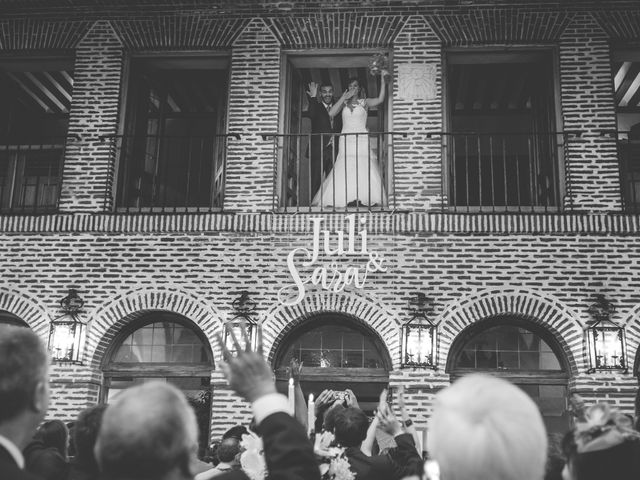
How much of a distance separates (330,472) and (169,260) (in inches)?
245

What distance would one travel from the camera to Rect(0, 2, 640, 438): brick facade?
9.75 meters

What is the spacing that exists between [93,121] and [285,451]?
9.47 meters

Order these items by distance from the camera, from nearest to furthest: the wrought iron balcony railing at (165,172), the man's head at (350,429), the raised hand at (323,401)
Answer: the man's head at (350,429), the raised hand at (323,401), the wrought iron balcony railing at (165,172)

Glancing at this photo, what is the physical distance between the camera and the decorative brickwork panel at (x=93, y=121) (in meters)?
10.6

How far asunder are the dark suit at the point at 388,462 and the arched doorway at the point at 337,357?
5.35 metres

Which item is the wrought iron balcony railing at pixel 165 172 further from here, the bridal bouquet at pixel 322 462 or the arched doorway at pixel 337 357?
the bridal bouquet at pixel 322 462

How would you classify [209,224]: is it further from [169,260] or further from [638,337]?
[638,337]

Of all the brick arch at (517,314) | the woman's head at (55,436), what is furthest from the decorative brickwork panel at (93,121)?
the woman's head at (55,436)

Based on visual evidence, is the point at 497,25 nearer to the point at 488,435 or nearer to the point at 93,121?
the point at 93,121

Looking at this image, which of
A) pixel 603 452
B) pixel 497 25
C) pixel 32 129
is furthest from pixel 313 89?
pixel 603 452

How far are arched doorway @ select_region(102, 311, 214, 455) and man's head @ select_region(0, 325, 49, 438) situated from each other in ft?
25.1

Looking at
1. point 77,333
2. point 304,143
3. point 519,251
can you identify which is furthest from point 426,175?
point 77,333

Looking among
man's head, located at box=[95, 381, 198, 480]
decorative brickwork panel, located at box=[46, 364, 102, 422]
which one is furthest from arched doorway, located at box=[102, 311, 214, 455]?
man's head, located at box=[95, 381, 198, 480]

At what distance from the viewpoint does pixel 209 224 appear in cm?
1026
